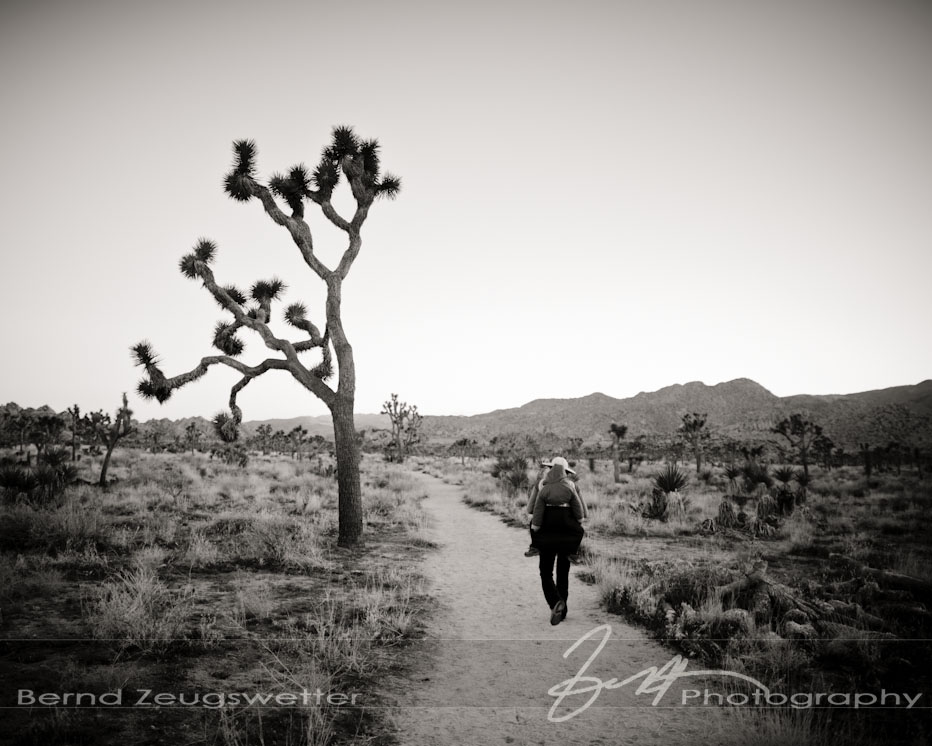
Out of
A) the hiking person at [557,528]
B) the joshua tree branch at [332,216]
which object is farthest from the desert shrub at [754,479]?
the joshua tree branch at [332,216]

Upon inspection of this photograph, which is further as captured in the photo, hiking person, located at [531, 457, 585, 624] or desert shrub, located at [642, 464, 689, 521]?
desert shrub, located at [642, 464, 689, 521]

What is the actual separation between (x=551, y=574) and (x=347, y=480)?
536cm

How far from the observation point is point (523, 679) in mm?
4508

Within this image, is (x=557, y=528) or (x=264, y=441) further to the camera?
(x=264, y=441)

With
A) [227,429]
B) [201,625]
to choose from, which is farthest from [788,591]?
[227,429]

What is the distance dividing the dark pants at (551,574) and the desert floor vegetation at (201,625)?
5.55 feet

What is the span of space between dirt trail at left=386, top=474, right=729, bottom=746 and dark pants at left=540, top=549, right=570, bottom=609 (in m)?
0.38

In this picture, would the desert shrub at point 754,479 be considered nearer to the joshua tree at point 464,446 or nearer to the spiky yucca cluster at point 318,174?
the spiky yucca cluster at point 318,174

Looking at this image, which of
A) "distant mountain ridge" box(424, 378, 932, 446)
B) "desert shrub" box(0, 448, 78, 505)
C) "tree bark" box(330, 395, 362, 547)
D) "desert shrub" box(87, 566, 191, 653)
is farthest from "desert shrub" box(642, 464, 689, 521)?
"distant mountain ridge" box(424, 378, 932, 446)

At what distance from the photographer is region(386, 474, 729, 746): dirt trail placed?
3662 mm

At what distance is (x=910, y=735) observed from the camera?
139 inches

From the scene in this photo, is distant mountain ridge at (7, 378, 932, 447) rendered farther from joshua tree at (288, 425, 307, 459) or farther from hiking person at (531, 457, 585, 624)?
hiking person at (531, 457, 585, 624)

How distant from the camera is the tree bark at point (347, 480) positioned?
9.77 metres

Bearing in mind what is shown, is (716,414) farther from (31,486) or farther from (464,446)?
(31,486)
